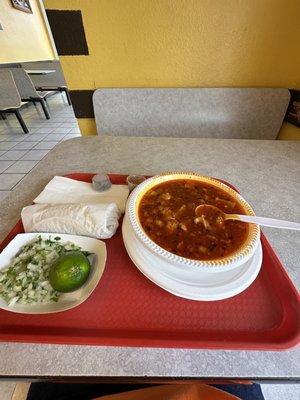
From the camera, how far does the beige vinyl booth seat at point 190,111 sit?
1.39 metres

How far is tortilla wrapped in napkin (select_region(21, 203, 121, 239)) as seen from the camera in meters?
0.62

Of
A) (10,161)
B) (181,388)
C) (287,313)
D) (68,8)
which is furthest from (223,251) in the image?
(10,161)

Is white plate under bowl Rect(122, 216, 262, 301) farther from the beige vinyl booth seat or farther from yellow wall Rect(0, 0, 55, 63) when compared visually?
yellow wall Rect(0, 0, 55, 63)

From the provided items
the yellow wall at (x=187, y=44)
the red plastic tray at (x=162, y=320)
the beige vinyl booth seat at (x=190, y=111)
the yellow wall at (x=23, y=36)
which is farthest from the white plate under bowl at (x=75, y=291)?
the yellow wall at (x=23, y=36)

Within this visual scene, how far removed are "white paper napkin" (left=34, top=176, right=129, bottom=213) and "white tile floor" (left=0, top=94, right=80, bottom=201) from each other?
1888mm

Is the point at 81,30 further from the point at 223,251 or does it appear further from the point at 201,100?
the point at 223,251

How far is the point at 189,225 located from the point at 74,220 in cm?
33

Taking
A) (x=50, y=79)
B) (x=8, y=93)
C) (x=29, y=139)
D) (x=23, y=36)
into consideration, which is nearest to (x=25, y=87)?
(x=8, y=93)

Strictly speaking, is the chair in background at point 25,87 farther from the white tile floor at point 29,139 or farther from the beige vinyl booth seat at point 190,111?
the beige vinyl booth seat at point 190,111

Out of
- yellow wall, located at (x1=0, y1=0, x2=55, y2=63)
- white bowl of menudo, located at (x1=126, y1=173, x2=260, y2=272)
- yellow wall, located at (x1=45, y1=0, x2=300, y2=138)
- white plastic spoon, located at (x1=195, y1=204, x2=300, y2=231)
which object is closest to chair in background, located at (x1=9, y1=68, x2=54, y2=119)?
yellow wall, located at (x1=0, y1=0, x2=55, y2=63)

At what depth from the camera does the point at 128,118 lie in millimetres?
1455

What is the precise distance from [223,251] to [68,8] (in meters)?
1.50

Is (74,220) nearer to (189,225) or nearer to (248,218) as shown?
(189,225)

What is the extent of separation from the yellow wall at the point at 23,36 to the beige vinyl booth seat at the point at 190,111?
489 cm
